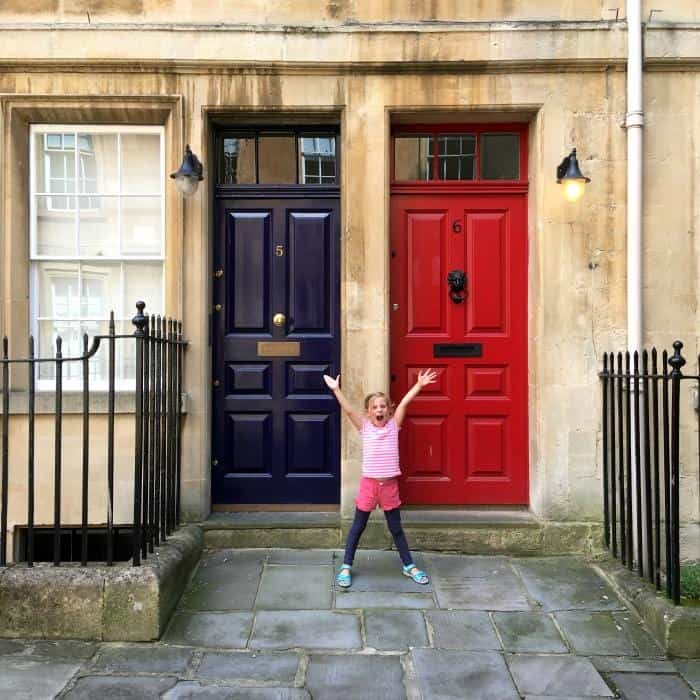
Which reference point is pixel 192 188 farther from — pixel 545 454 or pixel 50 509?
pixel 545 454

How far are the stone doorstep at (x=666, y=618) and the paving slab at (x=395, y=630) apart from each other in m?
1.38

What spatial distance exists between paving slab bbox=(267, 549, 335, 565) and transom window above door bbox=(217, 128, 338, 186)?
3.02 meters

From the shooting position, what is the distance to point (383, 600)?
4.52 metres

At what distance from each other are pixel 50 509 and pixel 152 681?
89.4 inches

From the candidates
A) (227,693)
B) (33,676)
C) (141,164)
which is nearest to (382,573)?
(227,693)

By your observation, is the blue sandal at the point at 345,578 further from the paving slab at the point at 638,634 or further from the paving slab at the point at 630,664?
the paving slab at the point at 638,634

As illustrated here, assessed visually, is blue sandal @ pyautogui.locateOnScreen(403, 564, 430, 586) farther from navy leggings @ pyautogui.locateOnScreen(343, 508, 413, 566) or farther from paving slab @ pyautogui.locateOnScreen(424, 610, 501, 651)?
paving slab @ pyautogui.locateOnScreen(424, 610, 501, 651)

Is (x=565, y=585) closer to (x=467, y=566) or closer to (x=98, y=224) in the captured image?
(x=467, y=566)

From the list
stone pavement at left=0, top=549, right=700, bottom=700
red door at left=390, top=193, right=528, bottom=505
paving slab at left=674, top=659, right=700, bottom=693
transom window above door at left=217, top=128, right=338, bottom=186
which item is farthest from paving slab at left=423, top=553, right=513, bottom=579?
transom window above door at left=217, top=128, right=338, bottom=186

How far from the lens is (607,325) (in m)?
5.40

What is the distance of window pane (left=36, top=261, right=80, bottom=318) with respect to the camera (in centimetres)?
571

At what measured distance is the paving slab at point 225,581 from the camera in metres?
4.52

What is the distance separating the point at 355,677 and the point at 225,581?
1.49 meters

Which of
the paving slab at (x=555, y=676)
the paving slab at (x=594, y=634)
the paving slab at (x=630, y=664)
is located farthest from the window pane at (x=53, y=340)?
the paving slab at (x=630, y=664)
